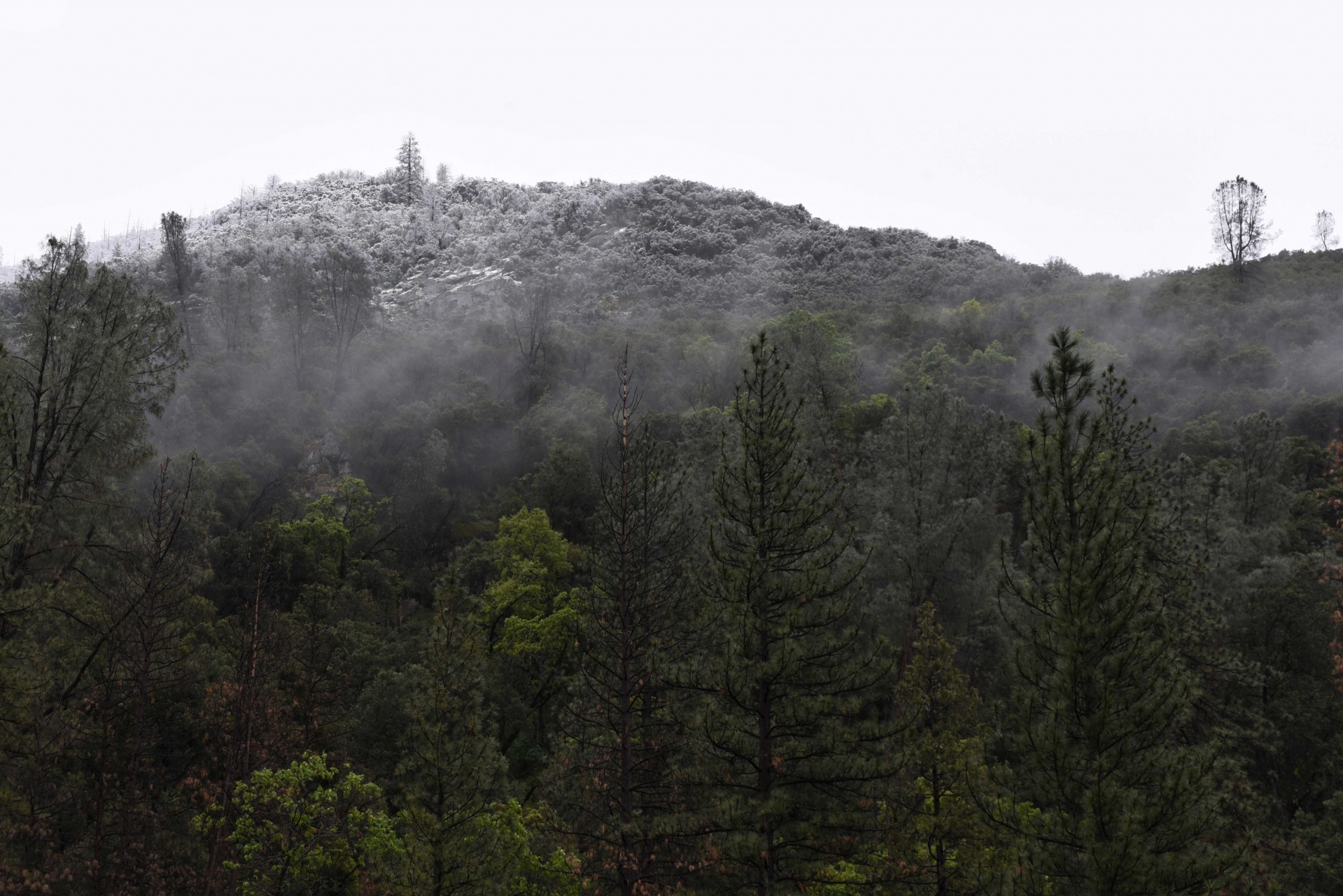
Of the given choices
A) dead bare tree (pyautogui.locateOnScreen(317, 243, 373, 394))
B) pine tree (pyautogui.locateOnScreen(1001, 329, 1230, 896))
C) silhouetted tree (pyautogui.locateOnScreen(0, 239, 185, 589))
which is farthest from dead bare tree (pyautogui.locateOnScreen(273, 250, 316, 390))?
pine tree (pyautogui.locateOnScreen(1001, 329, 1230, 896))

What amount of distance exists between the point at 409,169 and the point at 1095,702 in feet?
505

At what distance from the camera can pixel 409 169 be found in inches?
5738

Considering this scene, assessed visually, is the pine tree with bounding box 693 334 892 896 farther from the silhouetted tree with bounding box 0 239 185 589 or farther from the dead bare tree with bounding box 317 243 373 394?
the dead bare tree with bounding box 317 243 373 394

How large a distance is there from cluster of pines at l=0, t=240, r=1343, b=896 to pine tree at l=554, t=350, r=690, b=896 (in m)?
0.13

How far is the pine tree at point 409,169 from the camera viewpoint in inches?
5527

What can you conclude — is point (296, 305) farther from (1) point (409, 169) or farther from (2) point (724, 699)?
(1) point (409, 169)

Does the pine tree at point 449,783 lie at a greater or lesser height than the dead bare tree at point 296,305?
A: lesser

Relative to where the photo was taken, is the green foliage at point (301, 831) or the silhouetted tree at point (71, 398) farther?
the silhouetted tree at point (71, 398)

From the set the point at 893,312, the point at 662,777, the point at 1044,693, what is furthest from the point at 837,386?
the point at 893,312

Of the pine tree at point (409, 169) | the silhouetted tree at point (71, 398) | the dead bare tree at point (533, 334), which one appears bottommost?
the silhouetted tree at point (71, 398)

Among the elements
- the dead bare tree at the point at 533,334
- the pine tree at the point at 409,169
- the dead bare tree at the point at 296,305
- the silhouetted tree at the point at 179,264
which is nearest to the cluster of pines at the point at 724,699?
the dead bare tree at the point at 533,334

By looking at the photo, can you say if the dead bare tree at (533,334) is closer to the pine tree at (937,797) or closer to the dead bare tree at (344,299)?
the dead bare tree at (344,299)

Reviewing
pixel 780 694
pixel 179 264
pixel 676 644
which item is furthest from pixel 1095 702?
pixel 179 264

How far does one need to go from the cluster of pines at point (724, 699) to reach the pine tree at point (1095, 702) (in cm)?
6
